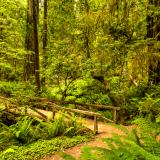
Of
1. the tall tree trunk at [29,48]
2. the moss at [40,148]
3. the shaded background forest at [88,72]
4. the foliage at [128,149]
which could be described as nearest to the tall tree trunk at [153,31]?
the shaded background forest at [88,72]

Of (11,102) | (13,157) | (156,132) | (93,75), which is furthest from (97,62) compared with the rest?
(156,132)

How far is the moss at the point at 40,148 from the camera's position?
28.3 feet

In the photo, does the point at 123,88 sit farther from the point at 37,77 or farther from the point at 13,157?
the point at 13,157

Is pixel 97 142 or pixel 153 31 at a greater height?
pixel 153 31

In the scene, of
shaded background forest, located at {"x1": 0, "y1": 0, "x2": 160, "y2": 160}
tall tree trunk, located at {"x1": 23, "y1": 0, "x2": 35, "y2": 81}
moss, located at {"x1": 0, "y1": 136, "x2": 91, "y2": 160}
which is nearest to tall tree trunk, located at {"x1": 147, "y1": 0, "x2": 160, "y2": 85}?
shaded background forest, located at {"x1": 0, "y1": 0, "x2": 160, "y2": 160}

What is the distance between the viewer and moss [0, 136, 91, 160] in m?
8.62

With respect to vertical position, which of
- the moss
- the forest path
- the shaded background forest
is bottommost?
the forest path

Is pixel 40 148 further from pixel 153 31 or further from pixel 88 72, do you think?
pixel 153 31

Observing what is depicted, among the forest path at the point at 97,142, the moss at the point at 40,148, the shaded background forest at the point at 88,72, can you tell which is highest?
the shaded background forest at the point at 88,72

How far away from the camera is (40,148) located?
30.3 ft

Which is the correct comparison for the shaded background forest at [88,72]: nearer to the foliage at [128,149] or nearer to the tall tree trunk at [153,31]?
the tall tree trunk at [153,31]

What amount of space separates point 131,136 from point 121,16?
1303cm

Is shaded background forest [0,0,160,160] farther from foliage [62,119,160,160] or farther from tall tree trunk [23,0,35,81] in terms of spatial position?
foliage [62,119,160,160]

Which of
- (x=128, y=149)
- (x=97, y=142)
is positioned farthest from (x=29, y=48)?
(x=128, y=149)
